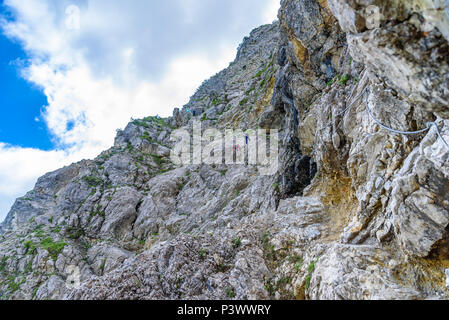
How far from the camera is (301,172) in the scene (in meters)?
16.8

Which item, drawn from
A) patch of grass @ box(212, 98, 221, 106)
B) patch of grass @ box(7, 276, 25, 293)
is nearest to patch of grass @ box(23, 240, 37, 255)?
patch of grass @ box(7, 276, 25, 293)

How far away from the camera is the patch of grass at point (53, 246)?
26.5 meters

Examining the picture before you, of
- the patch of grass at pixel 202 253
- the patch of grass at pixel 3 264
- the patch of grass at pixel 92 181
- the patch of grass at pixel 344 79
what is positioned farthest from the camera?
the patch of grass at pixel 92 181

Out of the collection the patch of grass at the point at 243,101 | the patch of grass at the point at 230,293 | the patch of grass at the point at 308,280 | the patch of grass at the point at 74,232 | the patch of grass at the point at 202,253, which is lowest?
the patch of grass at the point at 74,232

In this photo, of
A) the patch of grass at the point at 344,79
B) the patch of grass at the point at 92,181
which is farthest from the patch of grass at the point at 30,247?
the patch of grass at the point at 344,79

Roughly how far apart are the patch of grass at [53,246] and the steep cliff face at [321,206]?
164 millimetres

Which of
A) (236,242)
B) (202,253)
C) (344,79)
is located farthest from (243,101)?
(202,253)

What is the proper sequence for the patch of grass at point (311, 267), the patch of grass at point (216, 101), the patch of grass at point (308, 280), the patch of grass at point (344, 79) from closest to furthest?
the patch of grass at point (308, 280)
the patch of grass at point (311, 267)
the patch of grass at point (344, 79)
the patch of grass at point (216, 101)

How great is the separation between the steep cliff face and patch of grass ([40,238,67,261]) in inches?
6.5

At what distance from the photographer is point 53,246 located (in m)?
27.6

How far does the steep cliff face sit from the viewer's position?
576cm

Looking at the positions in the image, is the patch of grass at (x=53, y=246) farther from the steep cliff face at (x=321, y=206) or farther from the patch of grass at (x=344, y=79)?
the patch of grass at (x=344, y=79)
